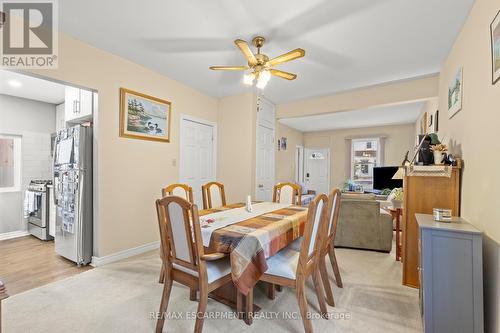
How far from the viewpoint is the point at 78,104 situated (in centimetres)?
311

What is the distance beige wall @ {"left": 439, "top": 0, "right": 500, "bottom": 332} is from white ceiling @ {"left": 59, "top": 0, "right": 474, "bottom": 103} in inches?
12.2

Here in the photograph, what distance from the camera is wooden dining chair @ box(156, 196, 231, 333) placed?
1498 millimetres

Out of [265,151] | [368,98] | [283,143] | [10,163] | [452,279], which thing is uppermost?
[368,98]

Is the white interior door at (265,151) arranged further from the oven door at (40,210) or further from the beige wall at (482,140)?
the oven door at (40,210)

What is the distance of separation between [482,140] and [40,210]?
18.0ft

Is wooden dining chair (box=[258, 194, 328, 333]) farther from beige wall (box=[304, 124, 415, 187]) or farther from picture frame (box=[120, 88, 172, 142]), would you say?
beige wall (box=[304, 124, 415, 187])

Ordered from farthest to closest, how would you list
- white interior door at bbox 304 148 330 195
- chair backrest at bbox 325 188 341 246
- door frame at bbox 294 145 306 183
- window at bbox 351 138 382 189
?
Answer: white interior door at bbox 304 148 330 195 → door frame at bbox 294 145 306 183 → window at bbox 351 138 382 189 → chair backrest at bbox 325 188 341 246

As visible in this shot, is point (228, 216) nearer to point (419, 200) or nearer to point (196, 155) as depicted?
point (419, 200)

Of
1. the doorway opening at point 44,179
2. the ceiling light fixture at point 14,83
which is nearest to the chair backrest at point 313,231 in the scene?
the doorway opening at point 44,179

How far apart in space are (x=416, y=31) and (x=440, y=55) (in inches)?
30.2

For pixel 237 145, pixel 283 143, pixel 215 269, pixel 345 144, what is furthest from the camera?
pixel 345 144

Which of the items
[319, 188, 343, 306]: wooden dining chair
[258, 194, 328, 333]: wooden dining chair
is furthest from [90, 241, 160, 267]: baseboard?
[319, 188, 343, 306]: wooden dining chair

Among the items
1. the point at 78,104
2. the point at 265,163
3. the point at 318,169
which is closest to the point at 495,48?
the point at 265,163

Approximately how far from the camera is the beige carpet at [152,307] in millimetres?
1749
